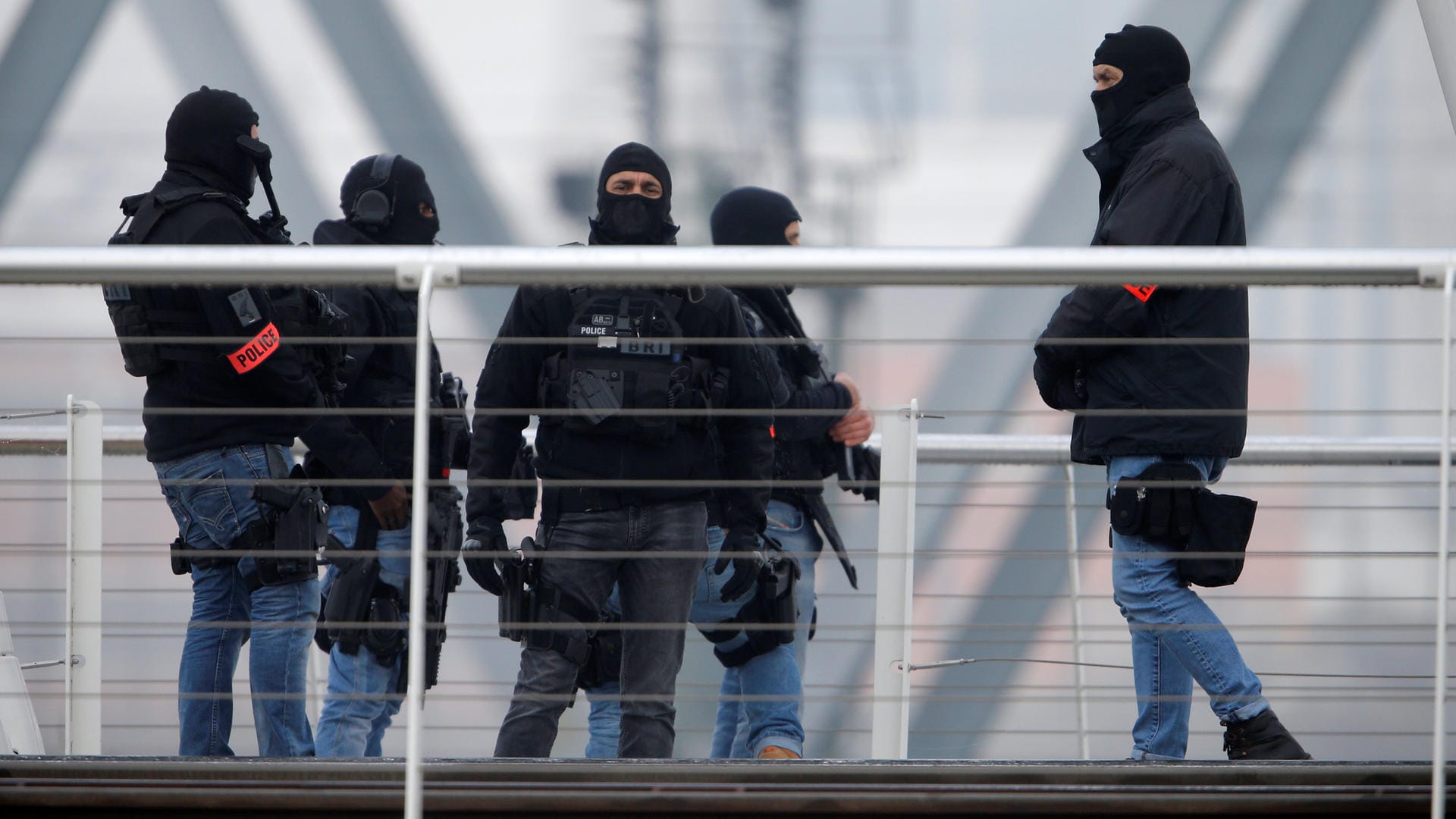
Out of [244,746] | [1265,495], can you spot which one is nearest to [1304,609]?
[1265,495]

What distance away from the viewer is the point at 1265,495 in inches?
341

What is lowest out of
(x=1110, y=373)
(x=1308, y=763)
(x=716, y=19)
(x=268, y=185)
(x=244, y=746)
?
(x=244, y=746)

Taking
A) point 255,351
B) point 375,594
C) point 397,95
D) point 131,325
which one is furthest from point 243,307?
point 397,95

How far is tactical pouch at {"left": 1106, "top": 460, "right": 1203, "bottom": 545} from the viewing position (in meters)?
1.85

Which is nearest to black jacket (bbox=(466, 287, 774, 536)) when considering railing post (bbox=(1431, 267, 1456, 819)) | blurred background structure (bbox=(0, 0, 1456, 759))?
railing post (bbox=(1431, 267, 1456, 819))

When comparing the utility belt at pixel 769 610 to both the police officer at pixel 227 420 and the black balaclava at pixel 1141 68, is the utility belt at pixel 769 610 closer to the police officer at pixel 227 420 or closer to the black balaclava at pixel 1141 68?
the police officer at pixel 227 420

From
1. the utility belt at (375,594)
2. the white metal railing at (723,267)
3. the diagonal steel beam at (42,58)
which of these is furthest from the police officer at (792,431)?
the diagonal steel beam at (42,58)

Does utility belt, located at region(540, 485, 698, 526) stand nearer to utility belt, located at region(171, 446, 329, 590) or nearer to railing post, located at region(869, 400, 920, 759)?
utility belt, located at region(171, 446, 329, 590)

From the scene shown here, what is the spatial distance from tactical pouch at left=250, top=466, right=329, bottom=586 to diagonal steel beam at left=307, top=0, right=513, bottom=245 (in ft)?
11.5

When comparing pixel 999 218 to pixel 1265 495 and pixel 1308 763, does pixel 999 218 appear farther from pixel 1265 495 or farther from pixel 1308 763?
pixel 1308 763

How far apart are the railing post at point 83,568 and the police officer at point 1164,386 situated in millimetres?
1476

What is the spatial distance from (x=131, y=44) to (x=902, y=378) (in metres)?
3.73

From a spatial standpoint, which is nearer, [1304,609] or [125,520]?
[125,520]

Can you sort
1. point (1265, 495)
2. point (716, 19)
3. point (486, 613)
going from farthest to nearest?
point (1265, 495), point (486, 613), point (716, 19)
